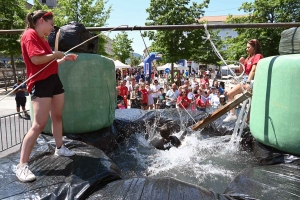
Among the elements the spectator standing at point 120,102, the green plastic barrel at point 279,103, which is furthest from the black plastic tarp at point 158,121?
the spectator standing at point 120,102

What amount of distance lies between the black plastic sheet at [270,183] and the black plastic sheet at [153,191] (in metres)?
0.23

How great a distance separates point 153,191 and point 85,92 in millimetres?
2242

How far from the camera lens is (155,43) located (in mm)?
18656

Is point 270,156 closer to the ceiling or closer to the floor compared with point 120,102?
closer to the ceiling

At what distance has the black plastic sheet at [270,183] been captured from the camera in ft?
7.27

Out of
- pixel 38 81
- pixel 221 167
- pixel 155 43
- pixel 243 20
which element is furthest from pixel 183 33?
pixel 38 81

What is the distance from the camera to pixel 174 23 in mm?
16797

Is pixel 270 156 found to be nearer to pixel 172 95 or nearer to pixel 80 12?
pixel 172 95

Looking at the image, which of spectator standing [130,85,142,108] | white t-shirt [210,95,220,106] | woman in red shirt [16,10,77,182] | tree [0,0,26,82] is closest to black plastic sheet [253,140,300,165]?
woman in red shirt [16,10,77,182]

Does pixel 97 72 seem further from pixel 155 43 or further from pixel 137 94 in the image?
pixel 155 43

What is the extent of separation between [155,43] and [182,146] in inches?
564

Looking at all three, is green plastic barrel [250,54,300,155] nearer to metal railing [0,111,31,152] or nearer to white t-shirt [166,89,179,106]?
metal railing [0,111,31,152]

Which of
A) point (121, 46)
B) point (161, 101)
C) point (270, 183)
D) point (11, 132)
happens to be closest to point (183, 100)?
point (161, 101)

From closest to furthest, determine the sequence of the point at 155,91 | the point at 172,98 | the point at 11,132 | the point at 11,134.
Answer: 1. the point at 11,134
2. the point at 11,132
3. the point at 172,98
4. the point at 155,91
